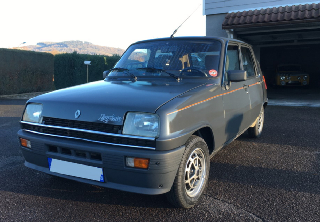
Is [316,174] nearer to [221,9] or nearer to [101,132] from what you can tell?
[101,132]

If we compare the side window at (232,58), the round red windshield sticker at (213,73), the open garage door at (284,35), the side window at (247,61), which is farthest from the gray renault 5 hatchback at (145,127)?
the open garage door at (284,35)

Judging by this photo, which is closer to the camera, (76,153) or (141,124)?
(141,124)

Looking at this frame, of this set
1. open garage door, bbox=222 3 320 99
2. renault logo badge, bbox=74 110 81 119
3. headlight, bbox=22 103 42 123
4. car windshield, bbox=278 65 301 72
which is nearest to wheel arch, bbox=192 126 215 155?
renault logo badge, bbox=74 110 81 119

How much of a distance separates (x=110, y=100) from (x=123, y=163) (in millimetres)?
576

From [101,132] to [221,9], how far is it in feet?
31.4

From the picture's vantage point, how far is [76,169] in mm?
2541

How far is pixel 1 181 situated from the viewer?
337 cm

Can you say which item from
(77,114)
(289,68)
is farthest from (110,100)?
(289,68)

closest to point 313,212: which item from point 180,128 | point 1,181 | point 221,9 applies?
point 180,128

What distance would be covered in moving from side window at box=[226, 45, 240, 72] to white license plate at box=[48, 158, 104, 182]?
2.02 metres

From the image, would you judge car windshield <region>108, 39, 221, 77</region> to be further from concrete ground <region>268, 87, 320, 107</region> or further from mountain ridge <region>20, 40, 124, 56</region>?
mountain ridge <region>20, 40, 124, 56</region>

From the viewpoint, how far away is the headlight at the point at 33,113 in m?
2.81

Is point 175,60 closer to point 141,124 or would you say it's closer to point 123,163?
point 141,124

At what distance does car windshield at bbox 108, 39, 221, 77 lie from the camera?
341cm
